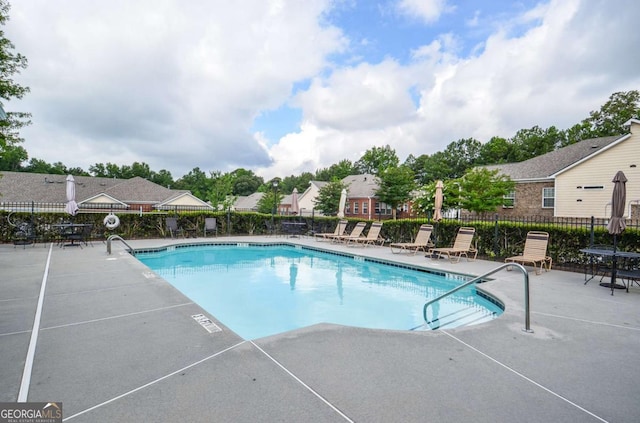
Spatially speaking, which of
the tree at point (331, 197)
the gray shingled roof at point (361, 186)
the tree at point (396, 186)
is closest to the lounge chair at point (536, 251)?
the tree at point (396, 186)

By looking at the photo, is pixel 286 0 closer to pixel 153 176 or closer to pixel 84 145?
pixel 84 145

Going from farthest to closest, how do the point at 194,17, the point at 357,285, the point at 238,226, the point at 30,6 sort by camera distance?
the point at 238,226
the point at 194,17
the point at 30,6
the point at 357,285

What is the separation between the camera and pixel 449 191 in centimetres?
1812

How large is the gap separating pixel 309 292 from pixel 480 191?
50.1 ft

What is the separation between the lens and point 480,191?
61.2 feet

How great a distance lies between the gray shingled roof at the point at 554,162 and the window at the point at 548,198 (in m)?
0.95

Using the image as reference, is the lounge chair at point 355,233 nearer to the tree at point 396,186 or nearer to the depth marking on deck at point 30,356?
the depth marking on deck at point 30,356

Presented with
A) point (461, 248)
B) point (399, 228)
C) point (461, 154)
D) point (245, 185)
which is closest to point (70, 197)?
point (399, 228)

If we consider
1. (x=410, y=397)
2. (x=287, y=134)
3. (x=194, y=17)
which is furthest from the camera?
(x=287, y=134)

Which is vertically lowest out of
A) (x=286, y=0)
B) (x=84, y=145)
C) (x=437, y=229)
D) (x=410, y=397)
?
Result: (x=410, y=397)

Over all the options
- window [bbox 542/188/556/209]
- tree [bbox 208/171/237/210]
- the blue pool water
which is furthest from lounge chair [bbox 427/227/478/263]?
tree [bbox 208/171/237/210]

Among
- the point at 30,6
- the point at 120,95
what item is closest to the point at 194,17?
the point at 30,6

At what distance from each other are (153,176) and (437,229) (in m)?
57.1

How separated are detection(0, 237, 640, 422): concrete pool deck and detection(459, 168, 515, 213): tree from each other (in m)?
14.6
